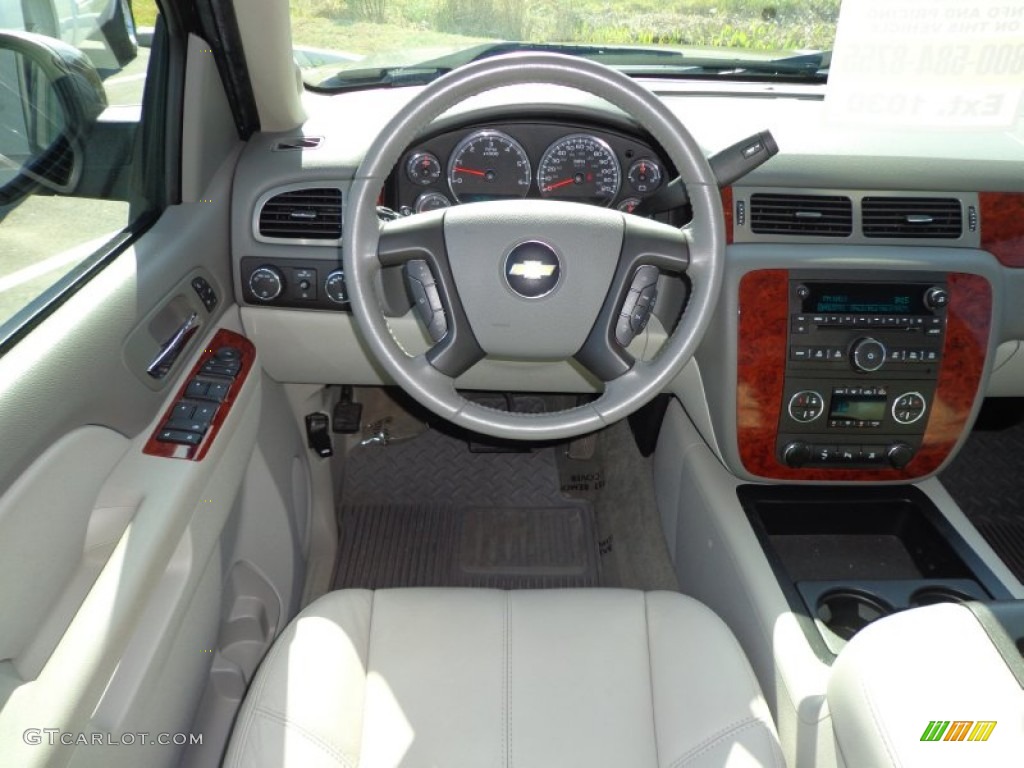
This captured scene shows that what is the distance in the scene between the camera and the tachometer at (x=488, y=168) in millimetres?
1829

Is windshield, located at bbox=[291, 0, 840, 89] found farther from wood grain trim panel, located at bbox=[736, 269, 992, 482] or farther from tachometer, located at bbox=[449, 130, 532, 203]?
wood grain trim panel, located at bbox=[736, 269, 992, 482]

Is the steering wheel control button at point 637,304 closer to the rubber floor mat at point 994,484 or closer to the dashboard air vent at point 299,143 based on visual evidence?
the dashboard air vent at point 299,143

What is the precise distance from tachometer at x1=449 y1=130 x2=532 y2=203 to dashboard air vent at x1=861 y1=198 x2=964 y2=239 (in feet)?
2.52

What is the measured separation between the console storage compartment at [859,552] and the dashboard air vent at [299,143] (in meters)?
1.30

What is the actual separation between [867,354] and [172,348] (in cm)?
144

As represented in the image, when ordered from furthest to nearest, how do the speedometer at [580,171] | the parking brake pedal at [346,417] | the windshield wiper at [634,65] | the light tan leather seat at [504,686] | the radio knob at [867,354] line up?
1. the parking brake pedal at [346,417]
2. the windshield wiper at [634,65]
3. the speedometer at [580,171]
4. the radio knob at [867,354]
5. the light tan leather seat at [504,686]

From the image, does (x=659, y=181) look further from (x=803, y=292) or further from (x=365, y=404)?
(x=365, y=404)

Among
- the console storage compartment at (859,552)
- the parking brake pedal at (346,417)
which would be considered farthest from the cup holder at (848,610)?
the parking brake pedal at (346,417)

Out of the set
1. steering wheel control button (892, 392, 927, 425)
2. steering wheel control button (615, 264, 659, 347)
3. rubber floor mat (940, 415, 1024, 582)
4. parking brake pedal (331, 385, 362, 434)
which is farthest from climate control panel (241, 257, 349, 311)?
rubber floor mat (940, 415, 1024, 582)

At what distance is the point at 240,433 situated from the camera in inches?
67.8

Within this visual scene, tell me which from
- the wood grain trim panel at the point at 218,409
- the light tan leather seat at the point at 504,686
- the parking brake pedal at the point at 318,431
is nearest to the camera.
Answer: the light tan leather seat at the point at 504,686

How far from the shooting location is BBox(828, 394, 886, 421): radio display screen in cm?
181

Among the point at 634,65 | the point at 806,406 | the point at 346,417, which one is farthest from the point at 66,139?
the point at 806,406

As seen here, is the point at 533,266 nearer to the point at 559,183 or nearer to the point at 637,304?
the point at 637,304
